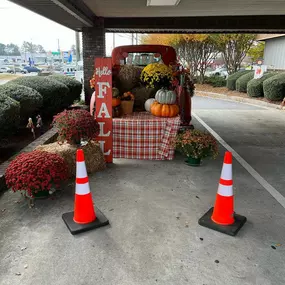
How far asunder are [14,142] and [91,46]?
473 centimetres

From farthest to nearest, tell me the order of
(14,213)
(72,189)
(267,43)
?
(267,43) < (72,189) < (14,213)

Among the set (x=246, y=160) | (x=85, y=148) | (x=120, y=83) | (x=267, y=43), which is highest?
(x=267, y=43)

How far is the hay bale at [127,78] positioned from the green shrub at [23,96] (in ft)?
5.45

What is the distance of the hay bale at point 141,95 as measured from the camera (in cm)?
561

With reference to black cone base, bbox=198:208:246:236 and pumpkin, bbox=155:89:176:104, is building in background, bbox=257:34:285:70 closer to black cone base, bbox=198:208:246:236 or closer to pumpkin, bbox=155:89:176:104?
pumpkin, bbox=155:89:176:104

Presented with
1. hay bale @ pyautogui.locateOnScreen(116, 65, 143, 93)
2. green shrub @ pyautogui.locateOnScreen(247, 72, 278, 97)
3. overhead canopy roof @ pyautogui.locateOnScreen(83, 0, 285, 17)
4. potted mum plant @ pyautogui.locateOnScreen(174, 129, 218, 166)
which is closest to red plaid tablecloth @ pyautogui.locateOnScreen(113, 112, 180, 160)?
potted mum plant @ pyautogui.locateOnScreen(174, 129, 218, 166)

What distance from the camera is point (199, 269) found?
2.29 meters

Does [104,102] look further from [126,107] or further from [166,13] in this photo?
[166,13]

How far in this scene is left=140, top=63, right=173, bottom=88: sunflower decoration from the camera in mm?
5102

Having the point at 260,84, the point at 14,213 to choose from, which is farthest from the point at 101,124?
the point at 260,84

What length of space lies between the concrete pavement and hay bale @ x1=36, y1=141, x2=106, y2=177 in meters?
0.22

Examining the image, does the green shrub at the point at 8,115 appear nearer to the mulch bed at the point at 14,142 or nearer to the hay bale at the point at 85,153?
the mulch bed at the point at 14,142

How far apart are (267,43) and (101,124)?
16.0m

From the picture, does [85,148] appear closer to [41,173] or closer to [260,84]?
[41,173]
